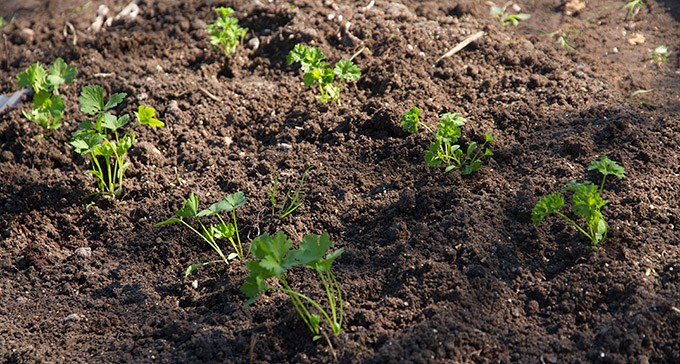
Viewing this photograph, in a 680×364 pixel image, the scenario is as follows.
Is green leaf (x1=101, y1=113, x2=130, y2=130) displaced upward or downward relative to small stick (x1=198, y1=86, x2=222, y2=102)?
upward

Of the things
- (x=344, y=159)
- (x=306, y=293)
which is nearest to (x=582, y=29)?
(x=344, y=159)

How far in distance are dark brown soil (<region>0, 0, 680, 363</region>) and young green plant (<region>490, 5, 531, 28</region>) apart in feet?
0.24

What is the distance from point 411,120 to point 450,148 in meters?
0.27

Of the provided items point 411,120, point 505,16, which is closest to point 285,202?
point 411,120

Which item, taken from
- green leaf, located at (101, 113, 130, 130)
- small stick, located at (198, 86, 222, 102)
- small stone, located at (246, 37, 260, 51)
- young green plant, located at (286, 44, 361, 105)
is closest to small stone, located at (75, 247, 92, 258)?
green leaf, located at (101, 113, 130, 130)

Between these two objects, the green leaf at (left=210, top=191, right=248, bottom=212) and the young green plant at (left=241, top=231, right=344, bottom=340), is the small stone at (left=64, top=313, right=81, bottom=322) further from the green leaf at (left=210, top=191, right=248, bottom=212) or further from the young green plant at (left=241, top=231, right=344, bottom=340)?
the young green plant at (left=241, top=231, right=344, bottom=340)

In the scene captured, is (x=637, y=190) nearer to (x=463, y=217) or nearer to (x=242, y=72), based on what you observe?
(x=463, y=217)

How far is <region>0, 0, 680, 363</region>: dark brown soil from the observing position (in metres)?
2.34

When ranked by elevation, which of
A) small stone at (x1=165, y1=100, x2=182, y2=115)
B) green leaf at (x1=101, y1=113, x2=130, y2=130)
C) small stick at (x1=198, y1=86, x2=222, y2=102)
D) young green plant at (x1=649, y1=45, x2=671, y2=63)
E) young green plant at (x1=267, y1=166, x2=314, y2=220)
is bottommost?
young green plant at (x1=267, y1=166, x2=314, y2=220)

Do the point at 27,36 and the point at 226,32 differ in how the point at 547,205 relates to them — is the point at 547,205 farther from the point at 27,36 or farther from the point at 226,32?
the point at 27,36

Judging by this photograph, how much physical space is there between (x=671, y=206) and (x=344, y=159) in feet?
5.79

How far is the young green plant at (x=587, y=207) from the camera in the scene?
7.79 feet

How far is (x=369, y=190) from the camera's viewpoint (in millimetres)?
3072

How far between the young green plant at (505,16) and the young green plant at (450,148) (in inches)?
68.9
